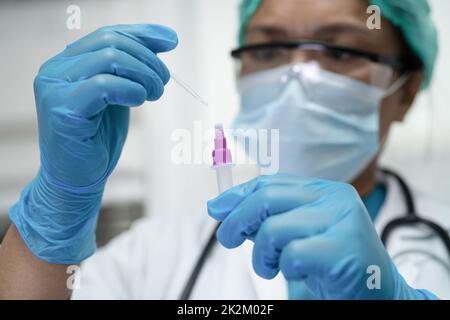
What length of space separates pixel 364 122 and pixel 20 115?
1234 mm

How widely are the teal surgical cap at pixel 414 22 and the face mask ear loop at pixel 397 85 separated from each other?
2.6 inches

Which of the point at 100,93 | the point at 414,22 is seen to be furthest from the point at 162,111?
the point at 100,93

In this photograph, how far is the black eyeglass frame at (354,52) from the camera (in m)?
1.09

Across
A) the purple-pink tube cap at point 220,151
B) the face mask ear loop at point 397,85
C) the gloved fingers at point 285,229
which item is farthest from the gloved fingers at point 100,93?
the face mask ear loop at point 397,85

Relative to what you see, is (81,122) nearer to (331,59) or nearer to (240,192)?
(240,192)

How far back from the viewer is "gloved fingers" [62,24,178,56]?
0.76 meters

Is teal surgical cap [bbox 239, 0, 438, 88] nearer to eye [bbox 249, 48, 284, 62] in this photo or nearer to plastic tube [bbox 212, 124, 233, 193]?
eye [bbox 249, 48, 284, 62]

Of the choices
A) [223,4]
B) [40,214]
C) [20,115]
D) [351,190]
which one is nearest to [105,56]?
[40,214]

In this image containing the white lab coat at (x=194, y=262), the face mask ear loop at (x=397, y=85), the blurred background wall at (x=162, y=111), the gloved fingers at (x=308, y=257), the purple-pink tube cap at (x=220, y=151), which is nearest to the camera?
the gloved fingers at (x=308, y=257)

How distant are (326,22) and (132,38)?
1.70 ft

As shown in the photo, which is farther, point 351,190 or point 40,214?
point 40,214

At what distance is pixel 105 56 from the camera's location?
0.73 meters

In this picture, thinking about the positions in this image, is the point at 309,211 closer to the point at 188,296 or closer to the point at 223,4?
the point at 188,296

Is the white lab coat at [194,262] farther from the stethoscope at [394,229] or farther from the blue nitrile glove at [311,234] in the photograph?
the blue nitrile glove at [311,234]
